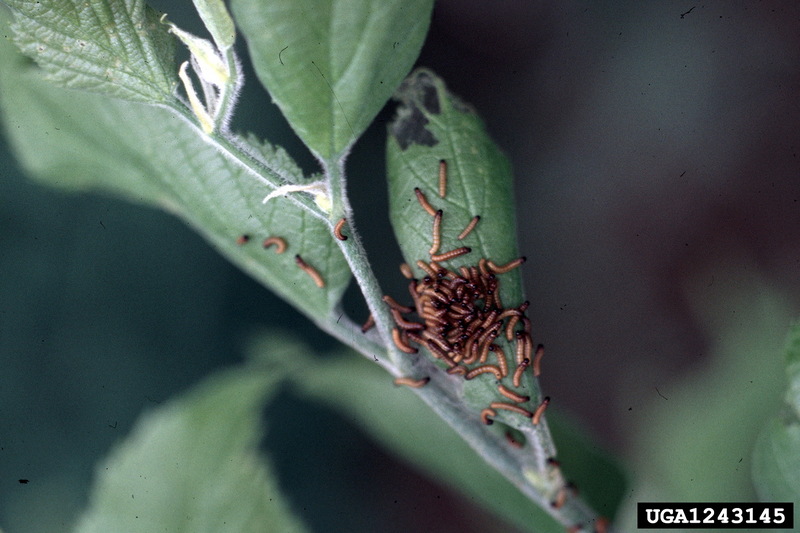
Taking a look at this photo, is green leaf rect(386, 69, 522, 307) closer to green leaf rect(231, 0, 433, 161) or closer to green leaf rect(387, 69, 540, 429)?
green leaf rect(387, 69, 540, 429)

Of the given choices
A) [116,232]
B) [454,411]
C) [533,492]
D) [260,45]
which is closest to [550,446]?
[533,492]

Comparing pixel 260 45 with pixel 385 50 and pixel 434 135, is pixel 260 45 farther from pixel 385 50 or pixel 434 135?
pixel 434 135

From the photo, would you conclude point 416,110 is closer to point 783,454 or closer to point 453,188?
point 453,188

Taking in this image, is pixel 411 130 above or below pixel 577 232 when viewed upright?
above

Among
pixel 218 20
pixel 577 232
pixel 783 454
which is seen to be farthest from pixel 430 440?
pixel 218 20

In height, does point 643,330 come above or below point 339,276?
below

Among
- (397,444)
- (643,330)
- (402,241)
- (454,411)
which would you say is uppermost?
(402,241)
